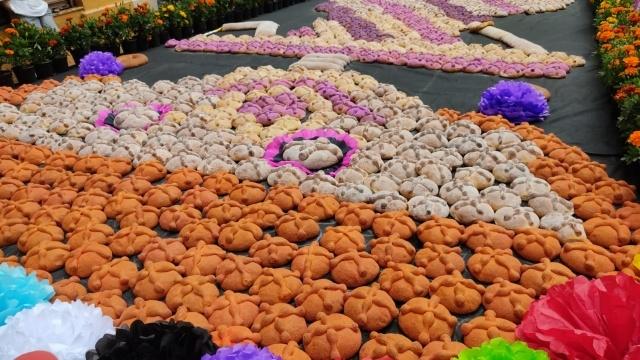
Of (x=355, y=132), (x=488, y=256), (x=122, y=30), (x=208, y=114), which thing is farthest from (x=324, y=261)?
(x=122, y=30)

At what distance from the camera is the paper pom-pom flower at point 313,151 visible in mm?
3350

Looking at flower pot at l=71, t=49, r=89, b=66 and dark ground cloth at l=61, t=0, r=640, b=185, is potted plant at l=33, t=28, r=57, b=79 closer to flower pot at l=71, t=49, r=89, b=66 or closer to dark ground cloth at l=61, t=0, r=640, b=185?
flower pot at l=71, t=49, r=89, b=66

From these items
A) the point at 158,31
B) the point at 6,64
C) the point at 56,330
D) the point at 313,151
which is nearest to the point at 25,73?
the point at 6,64

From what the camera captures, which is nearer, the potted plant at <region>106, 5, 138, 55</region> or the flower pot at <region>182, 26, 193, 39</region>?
the potted plant at <region>106, 5, 138, 55</region>

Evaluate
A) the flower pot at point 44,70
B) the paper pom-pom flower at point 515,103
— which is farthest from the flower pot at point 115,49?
the paper pom-pom flower at point 515,103

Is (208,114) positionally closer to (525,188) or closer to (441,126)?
(441,126)

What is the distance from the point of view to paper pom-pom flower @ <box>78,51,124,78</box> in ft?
19.2

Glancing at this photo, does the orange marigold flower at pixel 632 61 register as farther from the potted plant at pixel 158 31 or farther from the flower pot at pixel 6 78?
the flower pot at pixel 6 78

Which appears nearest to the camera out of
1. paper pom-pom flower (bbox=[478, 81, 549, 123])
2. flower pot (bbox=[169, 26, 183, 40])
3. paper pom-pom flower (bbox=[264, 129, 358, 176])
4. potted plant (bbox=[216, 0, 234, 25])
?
paper pom-pom flower (bbox=[264, 129, 358, 176])

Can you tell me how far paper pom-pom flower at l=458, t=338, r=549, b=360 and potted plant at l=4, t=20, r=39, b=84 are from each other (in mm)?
6496

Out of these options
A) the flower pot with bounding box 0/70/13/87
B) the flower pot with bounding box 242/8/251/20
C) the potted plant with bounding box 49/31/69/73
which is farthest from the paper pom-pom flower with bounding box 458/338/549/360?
the flower pot with bounding box 242/8/251/20

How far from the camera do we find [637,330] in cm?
156

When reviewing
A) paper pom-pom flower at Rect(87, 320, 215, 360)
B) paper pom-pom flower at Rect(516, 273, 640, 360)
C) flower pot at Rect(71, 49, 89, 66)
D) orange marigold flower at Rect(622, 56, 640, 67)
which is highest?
orange marigold flower at Rect(622, 56, 640, 67)

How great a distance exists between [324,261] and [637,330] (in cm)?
127
